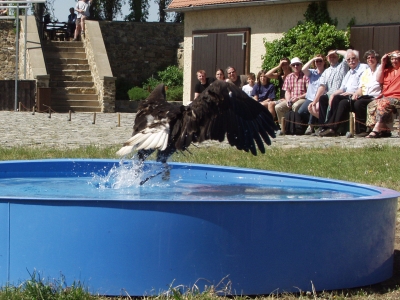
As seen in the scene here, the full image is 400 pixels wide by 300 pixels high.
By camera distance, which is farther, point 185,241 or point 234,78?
point 234,78

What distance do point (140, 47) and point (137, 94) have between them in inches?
110

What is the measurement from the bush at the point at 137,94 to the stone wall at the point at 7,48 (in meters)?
4.25

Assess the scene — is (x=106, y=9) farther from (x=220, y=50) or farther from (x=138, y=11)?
(x=220, y=50)

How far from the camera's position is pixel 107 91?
25.1m

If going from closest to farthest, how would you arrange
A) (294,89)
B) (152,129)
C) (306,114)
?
1. (152,129)
2. (306,114)
3. (294,89)

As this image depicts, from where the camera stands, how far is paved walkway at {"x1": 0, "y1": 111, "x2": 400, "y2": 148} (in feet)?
43.0

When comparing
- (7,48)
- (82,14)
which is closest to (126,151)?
(82,14)

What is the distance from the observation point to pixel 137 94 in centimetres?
2719

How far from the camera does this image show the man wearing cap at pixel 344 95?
1427 centimetres

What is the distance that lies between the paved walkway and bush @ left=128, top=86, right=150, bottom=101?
21.7 feet

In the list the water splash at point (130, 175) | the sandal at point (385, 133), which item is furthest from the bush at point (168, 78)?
the water splash at point (130, 175)

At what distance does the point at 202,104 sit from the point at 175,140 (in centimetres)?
44

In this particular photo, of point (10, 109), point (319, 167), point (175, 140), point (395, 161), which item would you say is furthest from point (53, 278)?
point (10, 109)

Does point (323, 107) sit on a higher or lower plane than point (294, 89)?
lower
